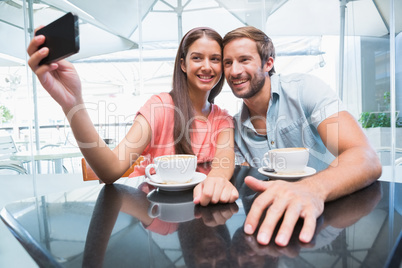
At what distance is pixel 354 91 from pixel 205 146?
375 centimetres

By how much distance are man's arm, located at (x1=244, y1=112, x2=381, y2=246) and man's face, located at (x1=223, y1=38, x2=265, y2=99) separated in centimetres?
58

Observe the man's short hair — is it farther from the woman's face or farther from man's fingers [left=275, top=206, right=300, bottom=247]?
man's fingers [left=275, top=206, right=300, bottom=247]

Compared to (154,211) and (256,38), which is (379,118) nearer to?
(256,38)

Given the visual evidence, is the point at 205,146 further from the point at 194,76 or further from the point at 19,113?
the point at 19,113

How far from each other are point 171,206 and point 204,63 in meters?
0.94

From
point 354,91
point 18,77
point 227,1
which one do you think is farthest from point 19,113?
point 354,91

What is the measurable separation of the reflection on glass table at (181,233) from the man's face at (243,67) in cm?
83

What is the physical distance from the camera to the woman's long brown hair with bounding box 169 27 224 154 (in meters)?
1.37

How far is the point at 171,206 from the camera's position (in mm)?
618

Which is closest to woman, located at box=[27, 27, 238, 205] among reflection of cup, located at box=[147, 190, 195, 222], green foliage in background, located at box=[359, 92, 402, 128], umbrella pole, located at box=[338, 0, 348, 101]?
reflection of cup, located at box=[147, 190, 195, 222]

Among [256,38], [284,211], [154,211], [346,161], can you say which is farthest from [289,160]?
[256,38]

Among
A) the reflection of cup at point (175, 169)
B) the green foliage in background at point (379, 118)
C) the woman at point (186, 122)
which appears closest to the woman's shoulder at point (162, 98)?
the woman at point (186, 122)

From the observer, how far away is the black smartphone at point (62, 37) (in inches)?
21.5

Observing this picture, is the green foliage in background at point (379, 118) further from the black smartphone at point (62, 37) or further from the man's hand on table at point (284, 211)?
the black smartphone at point (62, 37)
